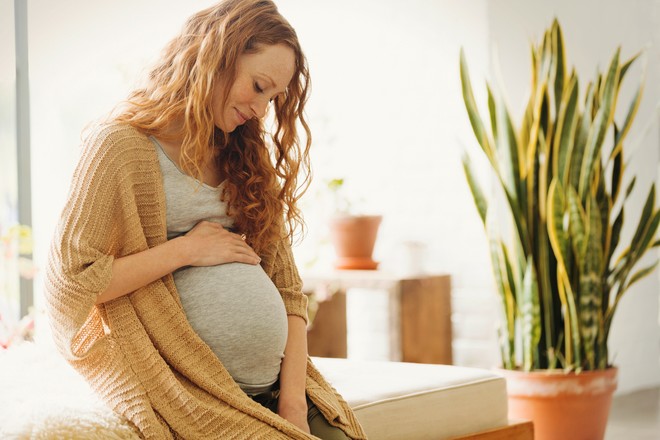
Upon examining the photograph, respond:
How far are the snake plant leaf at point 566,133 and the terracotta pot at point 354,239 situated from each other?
0.88 m

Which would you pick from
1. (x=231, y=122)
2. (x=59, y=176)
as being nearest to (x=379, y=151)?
(x=59, y=176)

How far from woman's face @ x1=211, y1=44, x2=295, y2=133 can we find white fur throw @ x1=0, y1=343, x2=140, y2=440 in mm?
583

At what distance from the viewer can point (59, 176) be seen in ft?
12.3

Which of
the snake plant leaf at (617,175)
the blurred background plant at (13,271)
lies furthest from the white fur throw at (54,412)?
the snake plant leaf at (617,175)

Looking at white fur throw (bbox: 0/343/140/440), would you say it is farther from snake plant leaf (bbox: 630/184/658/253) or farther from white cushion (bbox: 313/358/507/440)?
snake plant leaf (bbox: 630/184/658/253)

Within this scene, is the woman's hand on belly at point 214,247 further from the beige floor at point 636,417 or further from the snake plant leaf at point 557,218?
the beige floor at point 636,417

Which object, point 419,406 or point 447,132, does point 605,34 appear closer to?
point 447,132

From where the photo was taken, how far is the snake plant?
2.94m

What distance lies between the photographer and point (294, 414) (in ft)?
5.49

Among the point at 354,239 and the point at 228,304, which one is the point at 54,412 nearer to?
the point at 228,304

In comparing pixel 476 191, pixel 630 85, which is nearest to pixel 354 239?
pixel 476 191

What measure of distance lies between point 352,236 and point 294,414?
6.50 ft

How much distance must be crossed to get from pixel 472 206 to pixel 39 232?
185cm

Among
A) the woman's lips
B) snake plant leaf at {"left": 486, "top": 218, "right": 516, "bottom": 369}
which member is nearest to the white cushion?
the woman's lips
